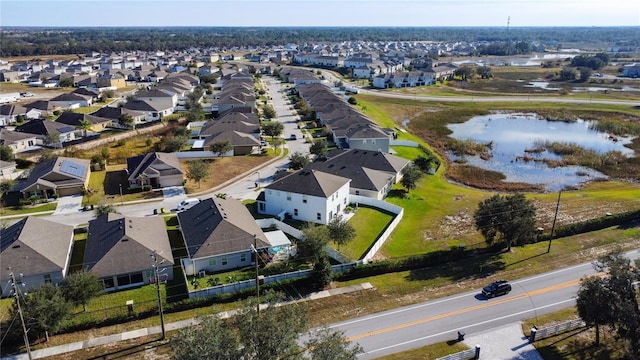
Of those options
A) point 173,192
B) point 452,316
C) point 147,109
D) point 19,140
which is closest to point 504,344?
point 452,316

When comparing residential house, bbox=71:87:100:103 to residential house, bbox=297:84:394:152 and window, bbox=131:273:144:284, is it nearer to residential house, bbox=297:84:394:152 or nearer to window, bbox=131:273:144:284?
residential house, bbox=297:84:394:152

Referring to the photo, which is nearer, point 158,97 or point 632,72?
point 158,97

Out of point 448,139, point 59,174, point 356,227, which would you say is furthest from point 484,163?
point 59,174

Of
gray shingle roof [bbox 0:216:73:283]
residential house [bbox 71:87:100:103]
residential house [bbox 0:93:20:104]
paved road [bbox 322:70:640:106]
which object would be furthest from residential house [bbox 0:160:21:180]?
paved road [bbox 322:70:640:106]

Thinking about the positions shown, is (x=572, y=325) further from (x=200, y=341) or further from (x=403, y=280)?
(x=200, y=341)

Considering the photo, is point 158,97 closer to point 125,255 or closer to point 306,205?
point 306,205

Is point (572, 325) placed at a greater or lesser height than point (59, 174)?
lesser

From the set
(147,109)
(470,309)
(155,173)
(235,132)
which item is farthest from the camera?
(147,109)
